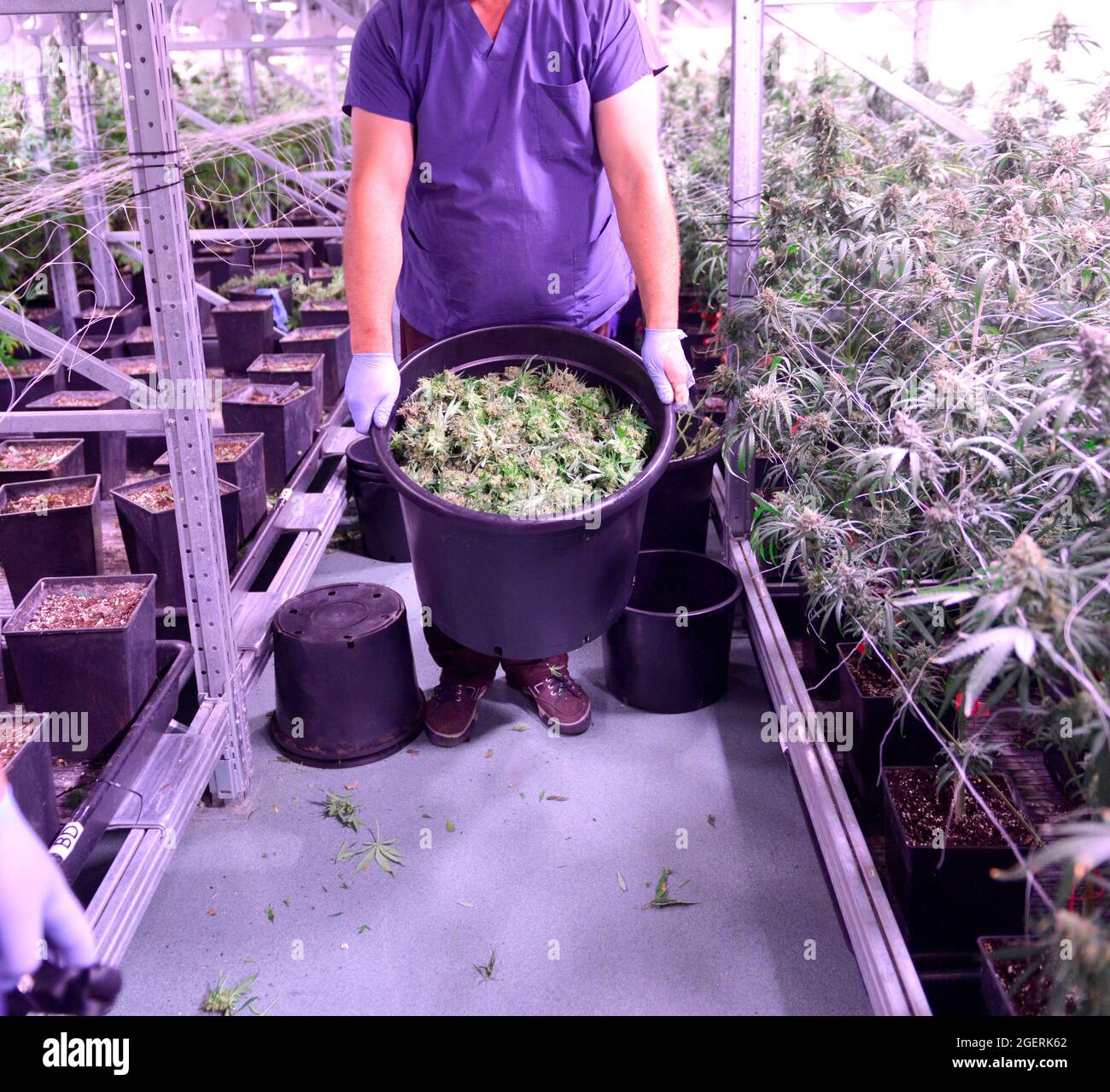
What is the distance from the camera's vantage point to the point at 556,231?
2.09m

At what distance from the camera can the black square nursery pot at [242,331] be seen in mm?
4078

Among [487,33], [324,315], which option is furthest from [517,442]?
[324,315]

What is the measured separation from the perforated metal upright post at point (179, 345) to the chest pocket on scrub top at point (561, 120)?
67 centimetres

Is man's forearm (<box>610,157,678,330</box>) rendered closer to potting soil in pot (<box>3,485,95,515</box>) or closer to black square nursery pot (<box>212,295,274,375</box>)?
potting soil in pot (<box>3,485,95,515</box>)

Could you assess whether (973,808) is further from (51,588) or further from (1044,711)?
(51,588)

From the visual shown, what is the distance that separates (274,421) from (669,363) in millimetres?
1607

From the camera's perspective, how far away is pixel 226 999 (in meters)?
1.64

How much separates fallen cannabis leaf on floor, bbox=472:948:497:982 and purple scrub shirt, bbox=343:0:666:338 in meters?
1.25

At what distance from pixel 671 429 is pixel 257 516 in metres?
1.53

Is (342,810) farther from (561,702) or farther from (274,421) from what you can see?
(274,421)

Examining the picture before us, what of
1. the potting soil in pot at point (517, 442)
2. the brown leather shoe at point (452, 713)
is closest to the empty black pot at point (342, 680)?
the brown leather shoe at point (452, 713)

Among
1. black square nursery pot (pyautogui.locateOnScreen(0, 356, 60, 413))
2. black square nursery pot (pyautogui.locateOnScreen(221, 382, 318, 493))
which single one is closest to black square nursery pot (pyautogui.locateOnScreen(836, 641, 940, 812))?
black square nursery pot (pyautogui.locateOnScreen(221, 382, 318, 493))

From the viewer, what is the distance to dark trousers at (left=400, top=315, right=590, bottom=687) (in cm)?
239

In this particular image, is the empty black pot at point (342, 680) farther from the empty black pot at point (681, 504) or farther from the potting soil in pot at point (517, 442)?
the empty black pot at point (681, 504)
